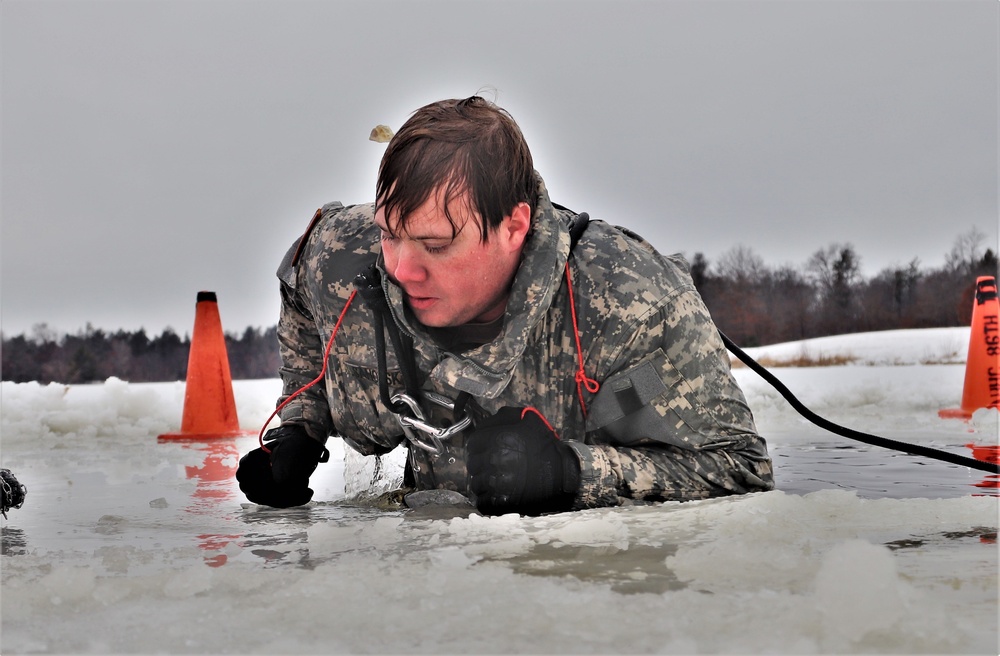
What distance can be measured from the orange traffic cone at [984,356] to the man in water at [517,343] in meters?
3.87

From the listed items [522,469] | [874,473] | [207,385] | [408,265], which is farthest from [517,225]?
[207,385]

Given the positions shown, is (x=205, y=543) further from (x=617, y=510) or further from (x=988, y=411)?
(x=988, y=411)

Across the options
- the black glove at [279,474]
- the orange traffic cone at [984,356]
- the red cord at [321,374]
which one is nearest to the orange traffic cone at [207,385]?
the red cord at [321,374]

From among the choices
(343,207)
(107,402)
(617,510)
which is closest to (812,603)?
(617,510)

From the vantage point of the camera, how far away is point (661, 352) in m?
2.75

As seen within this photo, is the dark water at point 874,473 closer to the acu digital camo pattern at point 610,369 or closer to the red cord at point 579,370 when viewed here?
the acu digital camo pattern at point 610,369

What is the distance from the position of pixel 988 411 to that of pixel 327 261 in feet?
14.5

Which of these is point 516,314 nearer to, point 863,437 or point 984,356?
point 863,437

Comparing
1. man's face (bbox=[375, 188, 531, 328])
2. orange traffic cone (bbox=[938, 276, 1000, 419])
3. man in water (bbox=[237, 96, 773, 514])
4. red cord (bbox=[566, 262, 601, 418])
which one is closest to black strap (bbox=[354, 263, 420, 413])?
man in water (bbox=[237, 96, 773, 514])

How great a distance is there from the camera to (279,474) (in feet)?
10.1

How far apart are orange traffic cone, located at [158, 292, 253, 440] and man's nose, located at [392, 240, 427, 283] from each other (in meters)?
3.74

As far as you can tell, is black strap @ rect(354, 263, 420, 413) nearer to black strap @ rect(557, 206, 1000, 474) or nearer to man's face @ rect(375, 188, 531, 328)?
man's face @ rect(375, 188, 531, 328)

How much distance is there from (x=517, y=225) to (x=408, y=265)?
358 mm

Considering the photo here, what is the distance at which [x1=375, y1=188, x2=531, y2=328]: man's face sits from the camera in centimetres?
253
